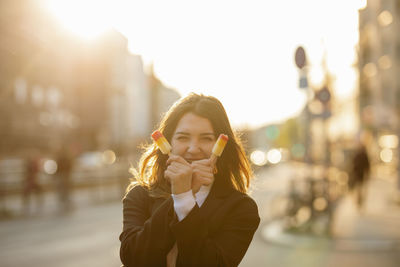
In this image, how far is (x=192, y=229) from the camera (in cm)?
231

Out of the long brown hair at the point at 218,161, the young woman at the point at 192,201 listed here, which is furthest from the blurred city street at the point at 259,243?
the young woman at the point at 192,201

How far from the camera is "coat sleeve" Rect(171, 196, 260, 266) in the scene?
91.0 inches

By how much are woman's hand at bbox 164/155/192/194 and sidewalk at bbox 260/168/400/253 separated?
25.6 feet

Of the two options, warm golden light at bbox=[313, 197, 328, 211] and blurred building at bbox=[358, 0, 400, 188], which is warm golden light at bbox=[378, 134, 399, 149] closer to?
blurred building at bbox=[358, 0, 400, 188]

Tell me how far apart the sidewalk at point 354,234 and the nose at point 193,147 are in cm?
767

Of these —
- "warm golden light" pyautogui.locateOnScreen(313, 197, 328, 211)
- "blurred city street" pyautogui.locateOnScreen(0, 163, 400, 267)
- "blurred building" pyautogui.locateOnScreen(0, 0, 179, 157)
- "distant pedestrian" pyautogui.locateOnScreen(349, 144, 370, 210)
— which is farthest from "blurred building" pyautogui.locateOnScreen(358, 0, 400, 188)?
"warm golden light" pyautogui.locateOnScreen(313, 197, 328, 211)

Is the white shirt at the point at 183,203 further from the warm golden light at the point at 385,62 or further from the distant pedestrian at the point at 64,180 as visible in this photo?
the warm golden light at the point at 385,62

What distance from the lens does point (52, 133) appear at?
183 feet

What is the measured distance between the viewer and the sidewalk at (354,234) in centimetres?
997

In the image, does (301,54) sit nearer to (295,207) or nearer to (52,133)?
(295,207)

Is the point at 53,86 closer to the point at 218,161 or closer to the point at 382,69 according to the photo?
the point at 382,69

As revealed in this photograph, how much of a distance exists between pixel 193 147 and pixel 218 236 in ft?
1.27

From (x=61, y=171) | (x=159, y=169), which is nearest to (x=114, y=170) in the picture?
(x=61, y=171)

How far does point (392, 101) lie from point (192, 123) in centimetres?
4003
